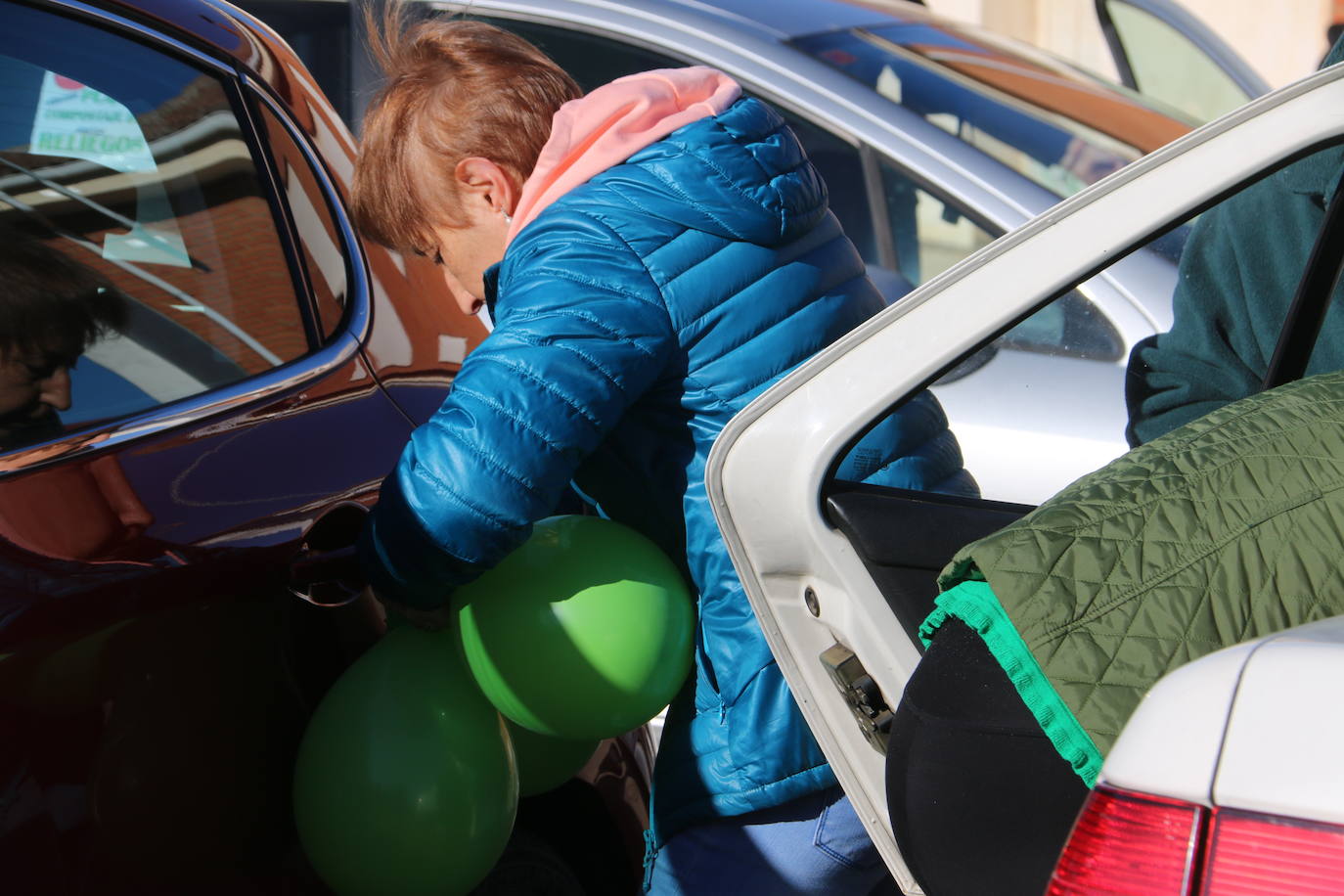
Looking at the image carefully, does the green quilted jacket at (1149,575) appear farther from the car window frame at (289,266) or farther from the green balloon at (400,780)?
the car window frame at (289,266)

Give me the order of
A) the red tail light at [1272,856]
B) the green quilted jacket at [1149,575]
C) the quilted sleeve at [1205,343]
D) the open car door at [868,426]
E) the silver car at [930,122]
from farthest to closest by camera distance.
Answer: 1. the silver car at [930,122]
2. the quilted sleeve at [1205,343]
3. the open car door at [868,426]
4. the green quilted jacket at [1149,575]
5. the red tail light at [1272,856]

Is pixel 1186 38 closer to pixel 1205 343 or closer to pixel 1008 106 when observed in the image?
pixel 1008 106

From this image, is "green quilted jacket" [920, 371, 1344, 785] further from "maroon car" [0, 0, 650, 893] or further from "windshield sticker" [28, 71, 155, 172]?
"windshield sticker" [28, 71, 155, 172]

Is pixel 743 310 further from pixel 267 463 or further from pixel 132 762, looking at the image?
pixel 132 762

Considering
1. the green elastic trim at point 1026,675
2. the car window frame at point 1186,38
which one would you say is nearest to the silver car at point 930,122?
the car window frame at point 1186,38

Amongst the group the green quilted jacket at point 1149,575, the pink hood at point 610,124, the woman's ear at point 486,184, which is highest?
the pink hood at point 610,124

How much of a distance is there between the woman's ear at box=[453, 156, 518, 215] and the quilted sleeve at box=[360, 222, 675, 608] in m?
0.27

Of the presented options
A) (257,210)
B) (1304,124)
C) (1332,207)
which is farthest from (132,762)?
(1332,207)

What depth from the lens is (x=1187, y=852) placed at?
A: 3.09 ft

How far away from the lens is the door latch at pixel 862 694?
1.42 meters

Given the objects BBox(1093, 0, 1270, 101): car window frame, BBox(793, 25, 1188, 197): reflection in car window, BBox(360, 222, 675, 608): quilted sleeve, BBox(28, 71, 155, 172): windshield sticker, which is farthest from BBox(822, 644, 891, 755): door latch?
BBox(1093, 0, 1270, 101): car window frame

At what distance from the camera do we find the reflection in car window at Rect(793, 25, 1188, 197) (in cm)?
354

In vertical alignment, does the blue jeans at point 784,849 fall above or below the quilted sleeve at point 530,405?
below

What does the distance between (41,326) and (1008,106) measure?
2760 millimetres
